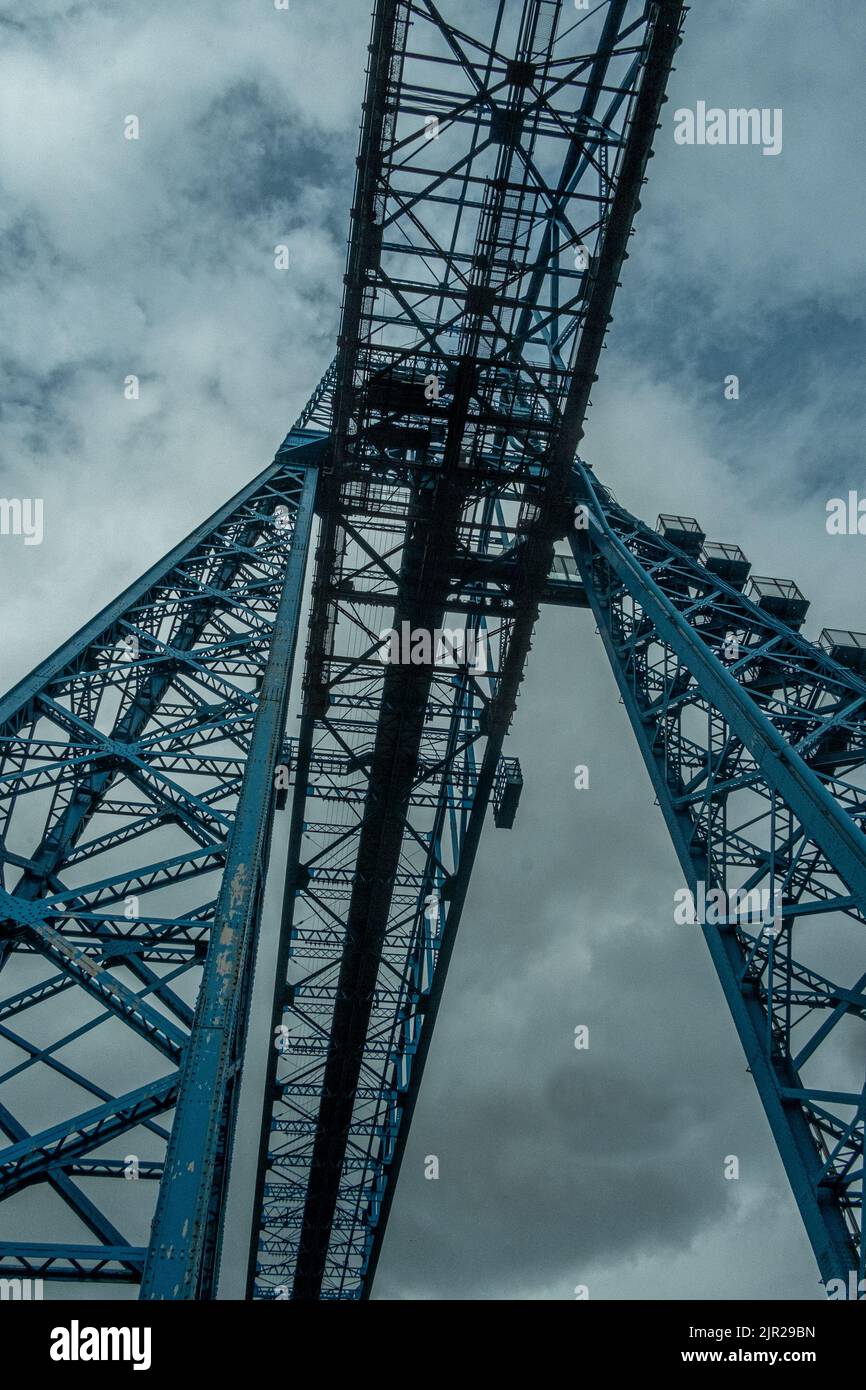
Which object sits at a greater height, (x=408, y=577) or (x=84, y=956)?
(x=408, y=577)

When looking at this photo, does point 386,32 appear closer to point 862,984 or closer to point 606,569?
point 606,569

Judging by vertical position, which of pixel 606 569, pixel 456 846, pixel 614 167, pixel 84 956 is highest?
pixel 614 167

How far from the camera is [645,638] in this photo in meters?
17.5

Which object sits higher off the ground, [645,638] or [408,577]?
[408,577]
